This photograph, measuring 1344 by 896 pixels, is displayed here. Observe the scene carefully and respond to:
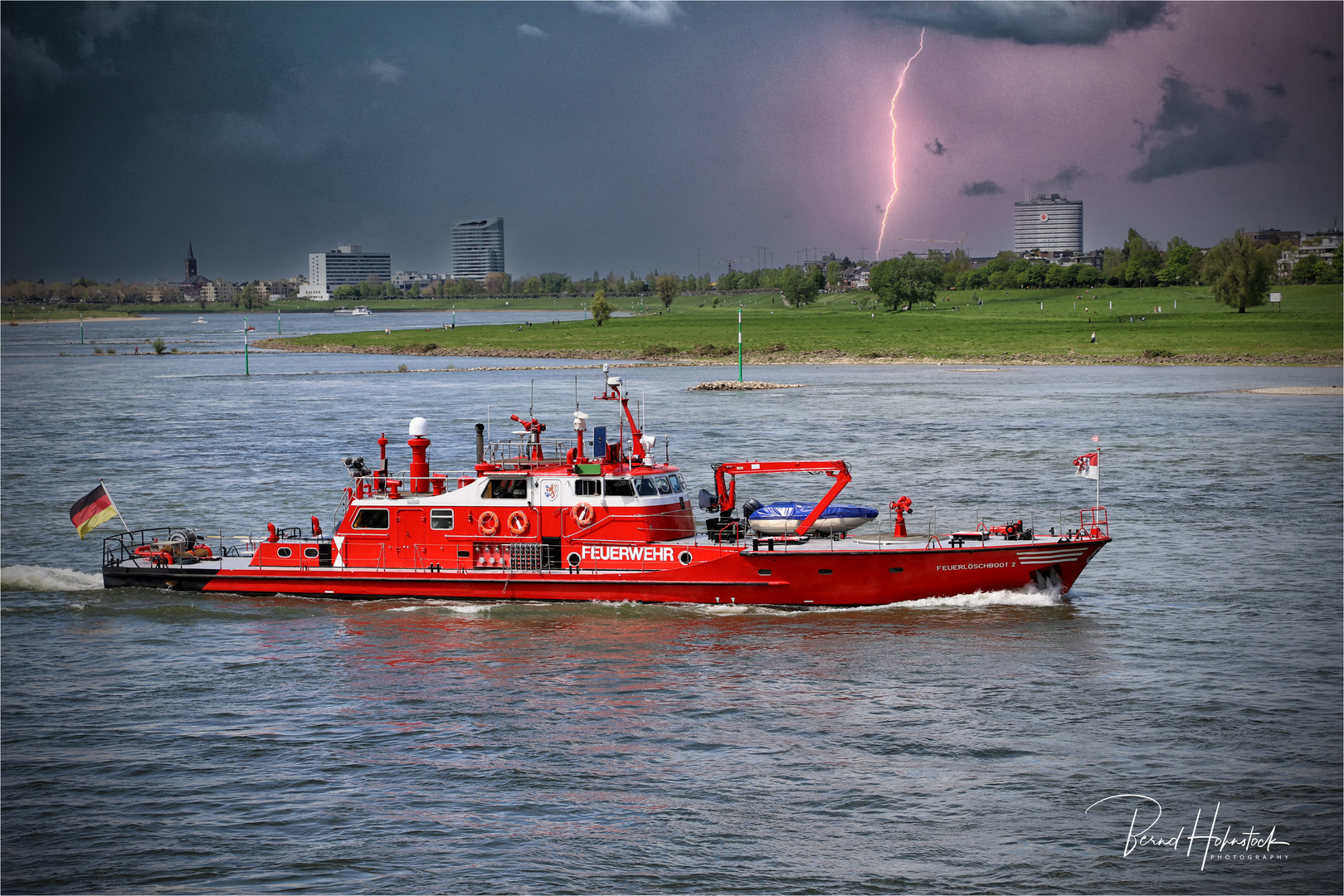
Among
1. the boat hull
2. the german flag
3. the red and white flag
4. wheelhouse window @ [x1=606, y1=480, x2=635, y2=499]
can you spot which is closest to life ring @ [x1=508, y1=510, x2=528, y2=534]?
the boat hull

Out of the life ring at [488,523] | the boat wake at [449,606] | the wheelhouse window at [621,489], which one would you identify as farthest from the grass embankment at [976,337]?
the boat wake at [449,606]

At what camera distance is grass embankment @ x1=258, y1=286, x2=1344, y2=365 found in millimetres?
126812

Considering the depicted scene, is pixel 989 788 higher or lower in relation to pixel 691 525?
lower

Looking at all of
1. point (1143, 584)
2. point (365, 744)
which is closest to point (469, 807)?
point (365, 744)

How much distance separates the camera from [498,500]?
33.0 meters

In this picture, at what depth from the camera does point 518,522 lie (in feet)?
108

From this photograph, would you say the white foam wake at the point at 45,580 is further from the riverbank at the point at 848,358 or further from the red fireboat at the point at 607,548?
the riverbank at the point at 848,358

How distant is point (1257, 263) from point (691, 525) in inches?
5555

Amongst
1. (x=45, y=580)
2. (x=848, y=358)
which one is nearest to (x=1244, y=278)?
(x=848, y=358)

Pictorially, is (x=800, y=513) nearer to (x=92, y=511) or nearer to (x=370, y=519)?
(x=370, y=519)

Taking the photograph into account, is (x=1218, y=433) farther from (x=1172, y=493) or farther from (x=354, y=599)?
(x=354, y=599)

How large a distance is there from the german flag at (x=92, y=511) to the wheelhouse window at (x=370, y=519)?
6.52 meters

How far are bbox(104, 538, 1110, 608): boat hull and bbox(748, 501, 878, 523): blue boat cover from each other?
4.10ft

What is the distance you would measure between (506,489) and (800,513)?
26.5 feet
